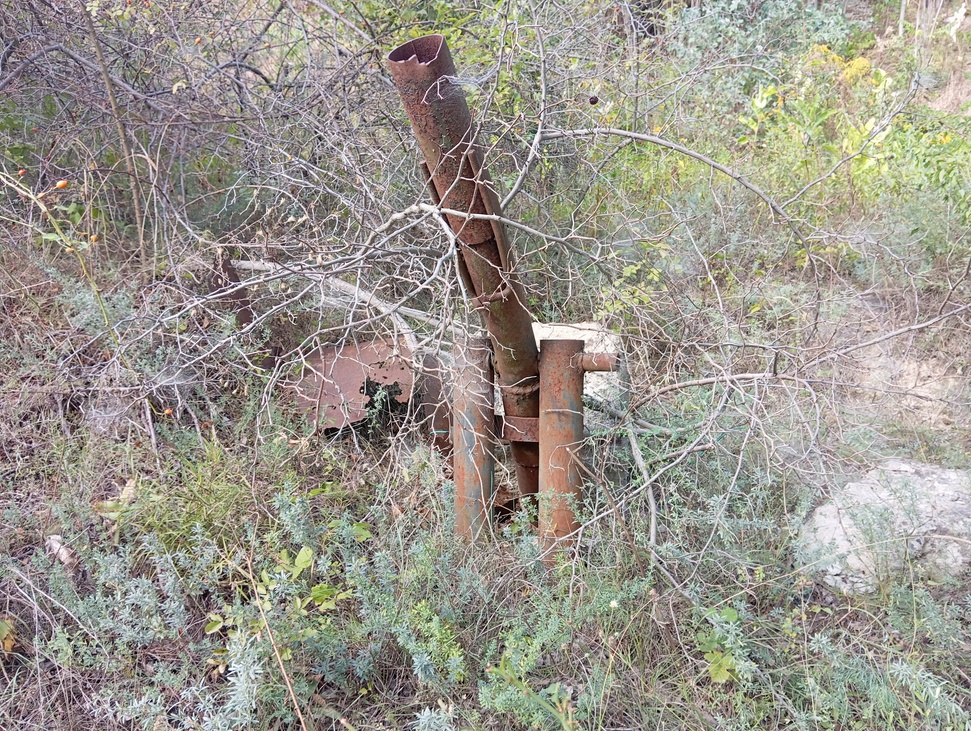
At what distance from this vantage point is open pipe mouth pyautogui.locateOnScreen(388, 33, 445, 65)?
6.46 feet

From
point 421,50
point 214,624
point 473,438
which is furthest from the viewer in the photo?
point 473,438

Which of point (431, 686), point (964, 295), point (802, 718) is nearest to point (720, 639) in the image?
point (802, 718)

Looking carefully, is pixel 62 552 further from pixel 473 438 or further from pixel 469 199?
pixel 469 199

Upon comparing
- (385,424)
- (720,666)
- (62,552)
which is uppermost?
(385,424)

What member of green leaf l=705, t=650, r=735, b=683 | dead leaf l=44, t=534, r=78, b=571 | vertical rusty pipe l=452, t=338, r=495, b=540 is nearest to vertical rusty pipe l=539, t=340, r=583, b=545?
vertical rusty pipe l=452, t=338, r=495, b=540

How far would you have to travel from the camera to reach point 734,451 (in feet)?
10.6

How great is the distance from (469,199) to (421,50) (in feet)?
1.53

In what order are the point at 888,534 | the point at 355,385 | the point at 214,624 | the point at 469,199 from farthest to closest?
the point at 355,385 → the point at 888,534 → the point at 214,624 → the point at 469,199

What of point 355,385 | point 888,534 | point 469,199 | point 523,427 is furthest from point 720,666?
point 355,385

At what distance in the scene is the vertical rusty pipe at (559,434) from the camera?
2668 millimetres

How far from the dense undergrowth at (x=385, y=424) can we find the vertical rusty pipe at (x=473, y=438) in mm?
105

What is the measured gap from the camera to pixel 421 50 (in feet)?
6.60

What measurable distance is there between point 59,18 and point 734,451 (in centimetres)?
439

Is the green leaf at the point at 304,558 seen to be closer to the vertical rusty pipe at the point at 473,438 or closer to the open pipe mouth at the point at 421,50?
the vertical rusty pipe at the point at 473,438
